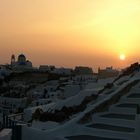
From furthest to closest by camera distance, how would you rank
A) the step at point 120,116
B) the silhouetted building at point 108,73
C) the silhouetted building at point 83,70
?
the silhouetted building at point 83,70 → the silhouetted building at point 108,73 → the step at point 120,116

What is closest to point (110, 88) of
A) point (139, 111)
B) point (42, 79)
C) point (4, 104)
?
point (139, 111)

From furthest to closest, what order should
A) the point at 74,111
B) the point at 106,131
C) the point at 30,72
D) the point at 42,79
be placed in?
the point at 30,72 < the point at 42,79 < the point at 74,111 < the point at 106,131

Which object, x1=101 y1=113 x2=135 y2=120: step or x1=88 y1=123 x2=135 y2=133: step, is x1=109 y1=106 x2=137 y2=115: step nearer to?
x1=101 y1=113 x2=135 y2=120: step

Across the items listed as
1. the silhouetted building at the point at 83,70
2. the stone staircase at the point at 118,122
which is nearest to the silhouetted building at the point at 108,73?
the stone staircase at the point at 118,122

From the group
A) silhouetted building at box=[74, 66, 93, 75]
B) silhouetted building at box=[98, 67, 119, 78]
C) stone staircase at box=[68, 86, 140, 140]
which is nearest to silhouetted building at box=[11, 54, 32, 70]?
silhouetted building at box=[74, 66, 93, 75]

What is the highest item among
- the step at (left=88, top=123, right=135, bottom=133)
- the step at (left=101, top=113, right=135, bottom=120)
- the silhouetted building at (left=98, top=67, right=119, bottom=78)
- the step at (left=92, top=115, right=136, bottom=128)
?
the silhouetted building at (left=98, top=67, right=119, bottom=78)

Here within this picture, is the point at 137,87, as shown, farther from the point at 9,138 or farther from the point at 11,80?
the point at 11,80

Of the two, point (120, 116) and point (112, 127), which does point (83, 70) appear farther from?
point (112, 127)

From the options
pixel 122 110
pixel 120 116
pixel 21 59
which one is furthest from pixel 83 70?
pixel 120 116

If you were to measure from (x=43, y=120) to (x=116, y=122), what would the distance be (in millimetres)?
4629

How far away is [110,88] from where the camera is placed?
61.3 ft

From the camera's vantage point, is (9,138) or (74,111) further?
(74,111)

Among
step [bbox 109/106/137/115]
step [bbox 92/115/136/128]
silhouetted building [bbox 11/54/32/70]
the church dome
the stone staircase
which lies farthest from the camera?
the church dome

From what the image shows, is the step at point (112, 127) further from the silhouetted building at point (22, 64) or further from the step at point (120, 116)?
the silhouetted building at point (22, 64)
